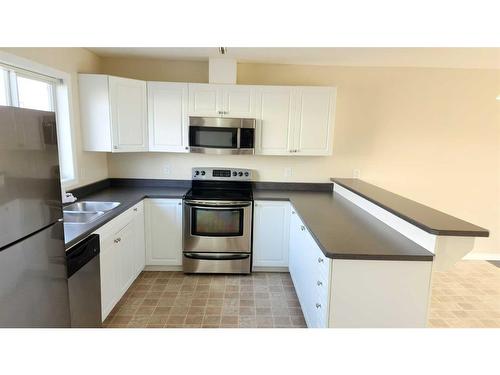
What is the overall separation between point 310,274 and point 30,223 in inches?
69.5

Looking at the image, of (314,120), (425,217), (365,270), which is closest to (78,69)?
(314,120)

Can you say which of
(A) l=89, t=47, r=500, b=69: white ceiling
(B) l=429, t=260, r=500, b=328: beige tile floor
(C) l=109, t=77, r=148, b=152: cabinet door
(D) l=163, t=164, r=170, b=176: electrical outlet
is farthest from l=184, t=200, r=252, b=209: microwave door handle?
(B) l=429, t=260, r=500, b=328: beige tile floor

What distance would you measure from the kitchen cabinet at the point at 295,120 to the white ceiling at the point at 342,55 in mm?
348

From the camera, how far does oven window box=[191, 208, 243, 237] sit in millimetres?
3049

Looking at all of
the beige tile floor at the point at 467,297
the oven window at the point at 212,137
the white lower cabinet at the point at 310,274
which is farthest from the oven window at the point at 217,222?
the beige tile floor at the point at 467,297

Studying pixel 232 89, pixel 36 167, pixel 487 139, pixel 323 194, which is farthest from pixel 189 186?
pixel 487 139

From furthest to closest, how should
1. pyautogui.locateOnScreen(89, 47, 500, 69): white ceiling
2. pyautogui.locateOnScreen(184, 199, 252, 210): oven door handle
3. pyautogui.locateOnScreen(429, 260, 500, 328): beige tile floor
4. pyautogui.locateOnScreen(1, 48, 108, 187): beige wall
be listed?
pyautogui.locateOnScreen(184, 199, 252, 210): oven door handle → pyautogui.locateOnScreen(89, 47, 500, 69): white ceiling → pyautogui.locateOnScreen(429, 260, 500, 328): beige tile floor → pyautogui.locateOnScreen(1, 48, 108, 187): beige wall

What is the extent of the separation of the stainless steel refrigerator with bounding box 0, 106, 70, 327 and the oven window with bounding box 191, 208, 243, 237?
1.67 m

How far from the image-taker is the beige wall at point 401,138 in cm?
344

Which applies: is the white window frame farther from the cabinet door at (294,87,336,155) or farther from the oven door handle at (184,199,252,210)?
the cabinet door at (294,87,336,155)

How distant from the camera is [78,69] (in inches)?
112

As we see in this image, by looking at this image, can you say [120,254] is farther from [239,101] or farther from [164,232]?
[239,101]
